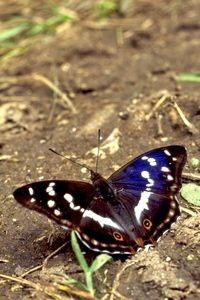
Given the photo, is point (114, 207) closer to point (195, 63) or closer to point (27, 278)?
point (27, 278)

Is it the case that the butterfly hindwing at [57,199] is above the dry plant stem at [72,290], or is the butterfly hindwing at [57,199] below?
above

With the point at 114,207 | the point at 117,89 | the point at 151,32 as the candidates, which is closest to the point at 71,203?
the point at 114,207

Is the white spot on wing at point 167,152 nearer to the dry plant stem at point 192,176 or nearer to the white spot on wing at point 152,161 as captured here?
the white spot on wing at point 152,161

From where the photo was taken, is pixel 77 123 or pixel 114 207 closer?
pixel 114 207

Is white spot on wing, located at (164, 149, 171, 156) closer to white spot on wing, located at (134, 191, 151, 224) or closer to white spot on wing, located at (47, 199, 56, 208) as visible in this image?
white spot on wing, located at (134, 191, 151, 224)

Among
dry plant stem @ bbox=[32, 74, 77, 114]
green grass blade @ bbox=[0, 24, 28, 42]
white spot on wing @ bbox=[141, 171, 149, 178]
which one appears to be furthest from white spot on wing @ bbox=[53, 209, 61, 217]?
green grass blade @ bbox=[0, 24, 28, 42]

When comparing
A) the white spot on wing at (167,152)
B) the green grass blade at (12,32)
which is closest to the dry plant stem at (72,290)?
the white spot on wing at (167,152)
